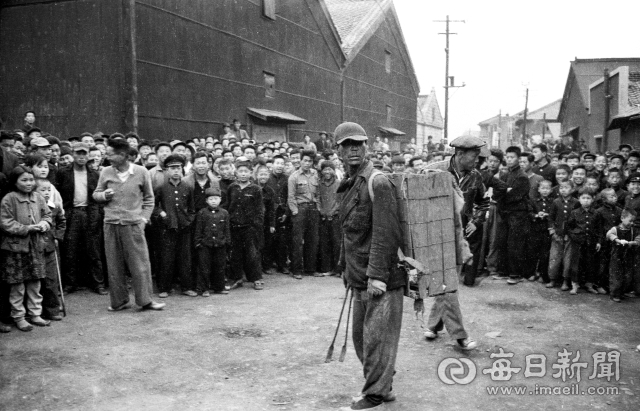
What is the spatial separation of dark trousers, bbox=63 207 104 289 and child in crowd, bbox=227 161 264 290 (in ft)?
6.41

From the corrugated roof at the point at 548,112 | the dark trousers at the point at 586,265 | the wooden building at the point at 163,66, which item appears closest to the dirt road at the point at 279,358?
the dark trousers at the point at 586,265

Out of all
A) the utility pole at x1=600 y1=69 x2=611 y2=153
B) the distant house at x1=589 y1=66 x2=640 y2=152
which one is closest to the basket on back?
the distant house at x1=589 y1=66 x2=640 y2=152

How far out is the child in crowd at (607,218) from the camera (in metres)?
8.08

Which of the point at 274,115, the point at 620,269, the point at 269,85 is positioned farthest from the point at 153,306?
the point at 269,85

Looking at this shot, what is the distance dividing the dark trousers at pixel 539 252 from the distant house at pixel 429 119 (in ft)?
136

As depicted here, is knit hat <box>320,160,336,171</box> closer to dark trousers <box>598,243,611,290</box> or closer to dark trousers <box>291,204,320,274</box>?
dark trousers <box>291,204,320,274</box>

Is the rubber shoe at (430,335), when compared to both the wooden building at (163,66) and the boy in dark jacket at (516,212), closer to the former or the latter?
the boy in dark jacket at (516,212)

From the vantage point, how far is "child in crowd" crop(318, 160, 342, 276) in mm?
9594

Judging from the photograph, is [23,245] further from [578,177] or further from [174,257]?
[578,177]

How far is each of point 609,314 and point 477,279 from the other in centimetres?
216

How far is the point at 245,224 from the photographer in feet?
28.3

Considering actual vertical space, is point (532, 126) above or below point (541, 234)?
above

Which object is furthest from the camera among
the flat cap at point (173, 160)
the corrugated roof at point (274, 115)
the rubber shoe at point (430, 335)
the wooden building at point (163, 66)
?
the corrugated roof at point (274, 115)

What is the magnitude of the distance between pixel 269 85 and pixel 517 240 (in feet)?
39.8
